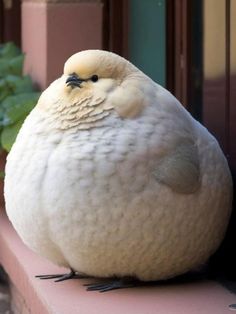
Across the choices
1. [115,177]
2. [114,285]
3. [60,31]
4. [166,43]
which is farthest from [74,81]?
[60,31]

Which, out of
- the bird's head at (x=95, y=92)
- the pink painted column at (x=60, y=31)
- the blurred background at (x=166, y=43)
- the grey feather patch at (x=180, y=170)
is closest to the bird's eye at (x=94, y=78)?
the bird's head at (x=95, y=92)

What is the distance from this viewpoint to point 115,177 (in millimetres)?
4730

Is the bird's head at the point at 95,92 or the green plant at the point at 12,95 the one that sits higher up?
the bird's head at the point at 95,92

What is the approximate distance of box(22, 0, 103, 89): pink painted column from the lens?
300 inches

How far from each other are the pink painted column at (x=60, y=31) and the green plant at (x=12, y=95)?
135mm

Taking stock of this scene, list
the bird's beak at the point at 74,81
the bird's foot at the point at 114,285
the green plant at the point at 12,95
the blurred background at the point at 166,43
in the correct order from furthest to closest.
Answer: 1. the green plant at the point at 12,95
2. the blurred background at the point at 166,43
3. the bird's foot at the point at 114,285
4. the bird's beak at the point at 74,81

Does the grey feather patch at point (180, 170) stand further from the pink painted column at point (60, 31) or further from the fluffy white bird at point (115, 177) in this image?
the pink painted column at point (60, 31)

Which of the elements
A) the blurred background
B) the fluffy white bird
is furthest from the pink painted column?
the fluffy white bird

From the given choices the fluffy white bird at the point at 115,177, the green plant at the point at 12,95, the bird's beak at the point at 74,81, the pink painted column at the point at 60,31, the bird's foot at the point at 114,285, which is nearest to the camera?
the fluffy white bird at the point at 115,177

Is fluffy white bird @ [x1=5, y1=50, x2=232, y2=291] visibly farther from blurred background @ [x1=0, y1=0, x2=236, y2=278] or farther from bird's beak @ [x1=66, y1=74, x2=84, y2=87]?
blurred background @ [x1=0, y1=0, x2=236, y2=278]

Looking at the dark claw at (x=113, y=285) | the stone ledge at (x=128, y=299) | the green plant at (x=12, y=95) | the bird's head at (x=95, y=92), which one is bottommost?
the stone ledge at (x=128, y=299)

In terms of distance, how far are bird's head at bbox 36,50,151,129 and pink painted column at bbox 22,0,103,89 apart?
2681 mm

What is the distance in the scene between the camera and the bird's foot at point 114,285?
5.04m

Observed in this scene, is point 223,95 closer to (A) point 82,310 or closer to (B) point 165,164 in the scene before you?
(B) point 165,164
